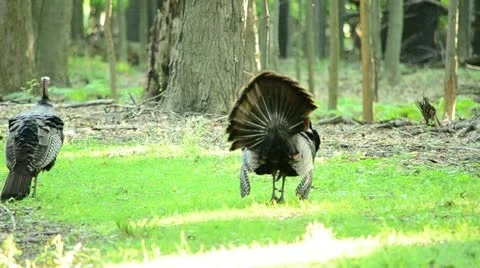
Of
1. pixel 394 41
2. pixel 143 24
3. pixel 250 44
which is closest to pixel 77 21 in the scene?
pixel 143 24

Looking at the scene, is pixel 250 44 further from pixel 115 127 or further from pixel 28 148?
pixel 28 148

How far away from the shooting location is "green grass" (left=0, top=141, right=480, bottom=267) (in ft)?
29.7

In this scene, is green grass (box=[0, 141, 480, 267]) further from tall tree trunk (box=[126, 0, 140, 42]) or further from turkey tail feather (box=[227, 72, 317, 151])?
tall tree trunk (box=[126, 0, 140, 42])

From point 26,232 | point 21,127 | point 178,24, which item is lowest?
point 26,232

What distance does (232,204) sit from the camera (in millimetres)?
11719

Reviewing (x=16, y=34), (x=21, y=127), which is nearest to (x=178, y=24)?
(x=16, y=34)

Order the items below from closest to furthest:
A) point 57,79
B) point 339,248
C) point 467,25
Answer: point 339,248, point 57,79, point 467,25

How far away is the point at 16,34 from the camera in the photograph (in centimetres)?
2666

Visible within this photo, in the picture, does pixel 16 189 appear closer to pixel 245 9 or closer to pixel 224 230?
pixel 224 230

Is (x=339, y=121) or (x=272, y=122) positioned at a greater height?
(x=272, y=122)

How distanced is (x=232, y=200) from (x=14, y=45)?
1625 centimetres

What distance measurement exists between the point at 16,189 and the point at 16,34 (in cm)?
1527

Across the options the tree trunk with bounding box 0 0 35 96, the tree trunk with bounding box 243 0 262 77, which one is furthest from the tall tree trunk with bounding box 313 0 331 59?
the tree trunk with bounding box 243 0 262 77

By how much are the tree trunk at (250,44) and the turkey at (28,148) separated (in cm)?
864
